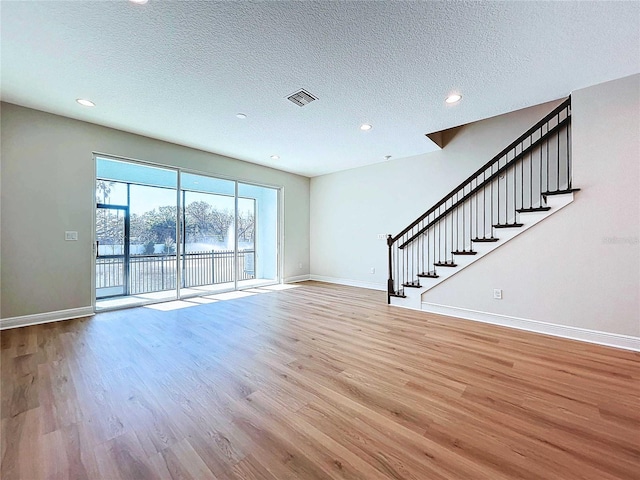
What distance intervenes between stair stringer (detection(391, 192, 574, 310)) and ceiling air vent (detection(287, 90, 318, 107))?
121 inches

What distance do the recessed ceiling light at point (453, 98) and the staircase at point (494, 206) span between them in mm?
1276

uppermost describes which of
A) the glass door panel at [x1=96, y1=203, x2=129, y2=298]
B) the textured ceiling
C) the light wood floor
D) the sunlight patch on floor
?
the textured ceiling

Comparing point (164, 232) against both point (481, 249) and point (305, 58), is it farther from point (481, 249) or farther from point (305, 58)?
point (481, 249)

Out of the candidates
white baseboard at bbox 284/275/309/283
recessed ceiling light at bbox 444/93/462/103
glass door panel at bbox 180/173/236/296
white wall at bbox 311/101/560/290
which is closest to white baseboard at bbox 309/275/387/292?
white wall at bbox 311/101/560/290

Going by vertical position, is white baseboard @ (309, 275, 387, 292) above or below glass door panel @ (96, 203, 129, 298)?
below

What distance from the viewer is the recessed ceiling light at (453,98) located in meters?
3.04

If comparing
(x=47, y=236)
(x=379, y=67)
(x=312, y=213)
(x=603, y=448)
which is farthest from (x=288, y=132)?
(x=603, y=448)

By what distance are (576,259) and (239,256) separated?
5958 millimetres

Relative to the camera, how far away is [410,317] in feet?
12.4

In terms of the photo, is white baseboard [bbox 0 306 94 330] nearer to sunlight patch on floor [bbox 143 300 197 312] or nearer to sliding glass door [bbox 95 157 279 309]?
sliding glass door [bbox 95 157 279 309]

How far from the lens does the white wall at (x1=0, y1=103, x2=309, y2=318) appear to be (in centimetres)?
329

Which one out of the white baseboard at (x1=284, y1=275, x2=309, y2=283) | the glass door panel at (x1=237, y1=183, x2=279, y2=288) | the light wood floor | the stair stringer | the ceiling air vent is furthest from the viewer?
the white baseboard at (x1=284, y1=275, x2=309, y2=283)

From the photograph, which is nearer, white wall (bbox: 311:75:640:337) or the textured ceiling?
the textured ceiling

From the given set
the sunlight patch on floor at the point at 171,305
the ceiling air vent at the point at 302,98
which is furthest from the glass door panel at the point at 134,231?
the ceiling air vent at the point at 302,98
